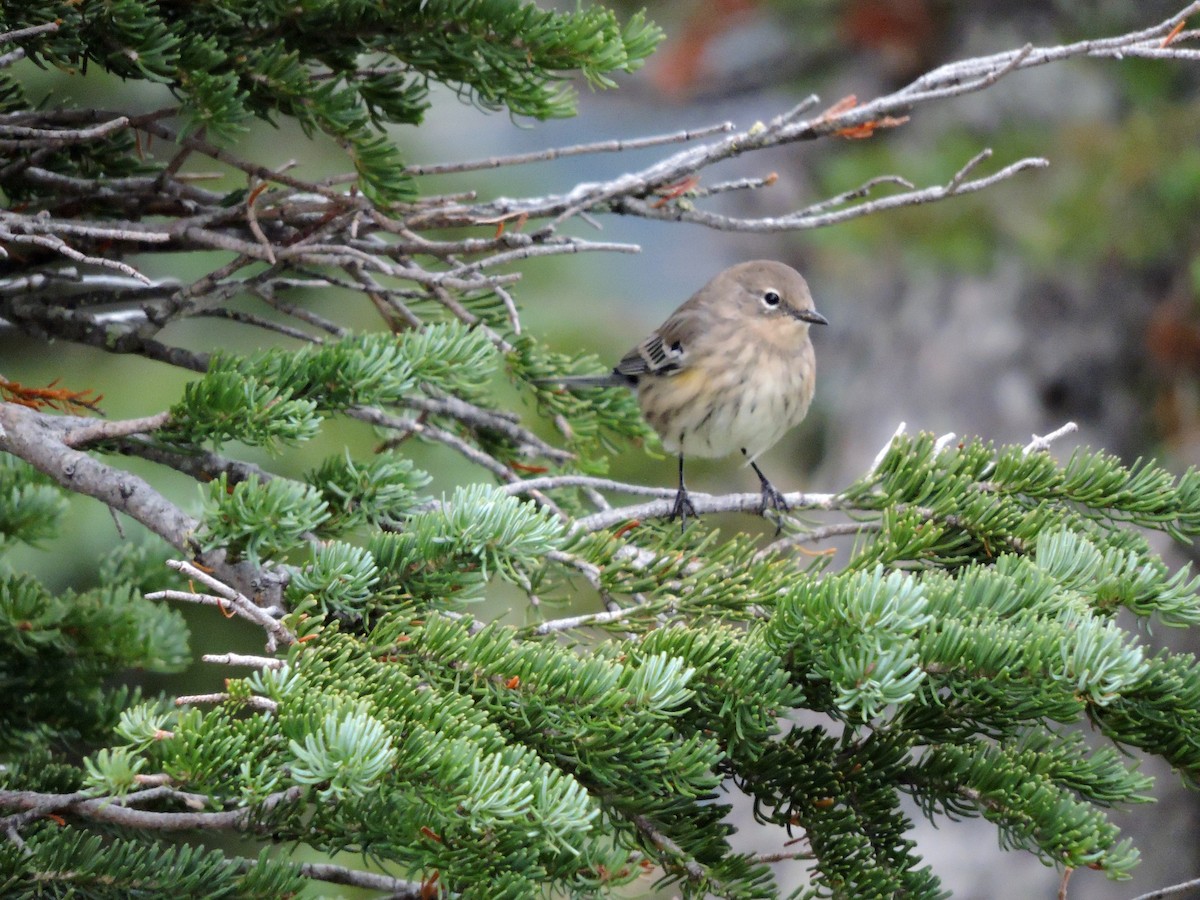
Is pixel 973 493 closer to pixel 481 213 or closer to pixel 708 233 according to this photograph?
pixel 481 213

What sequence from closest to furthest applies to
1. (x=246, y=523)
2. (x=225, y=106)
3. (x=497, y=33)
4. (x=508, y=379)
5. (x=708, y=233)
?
(x=246, y=523)
(x=225, y=106)
(x=497, y=33)
(x=508, y=379)
(x=708, y=233)

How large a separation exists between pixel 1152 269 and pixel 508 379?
4.64 meters

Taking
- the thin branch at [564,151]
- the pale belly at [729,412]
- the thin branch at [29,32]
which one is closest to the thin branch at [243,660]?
the thin branch at [29,32]

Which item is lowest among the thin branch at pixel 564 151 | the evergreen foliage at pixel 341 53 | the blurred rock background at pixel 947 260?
the blurred rock background at pixel 947 260

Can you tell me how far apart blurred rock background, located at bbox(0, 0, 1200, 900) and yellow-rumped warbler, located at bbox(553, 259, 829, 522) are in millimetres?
597

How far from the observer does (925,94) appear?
2.11m

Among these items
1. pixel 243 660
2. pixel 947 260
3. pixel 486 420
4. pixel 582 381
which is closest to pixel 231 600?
pixel 243 660

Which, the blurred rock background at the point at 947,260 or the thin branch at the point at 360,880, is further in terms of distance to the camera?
the blurred rock background at the point at 947,260

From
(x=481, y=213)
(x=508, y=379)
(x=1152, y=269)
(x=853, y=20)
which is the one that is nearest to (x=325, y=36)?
(x=481, y=213)

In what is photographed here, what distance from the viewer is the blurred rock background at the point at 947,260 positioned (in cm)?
505

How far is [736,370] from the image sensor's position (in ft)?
12.7

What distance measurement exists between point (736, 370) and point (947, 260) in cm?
209

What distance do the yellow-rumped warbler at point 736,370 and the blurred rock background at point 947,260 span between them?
0.60 m

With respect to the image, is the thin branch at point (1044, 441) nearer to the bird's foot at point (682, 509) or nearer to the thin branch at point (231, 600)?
the bird's foot at point (682, 509)
